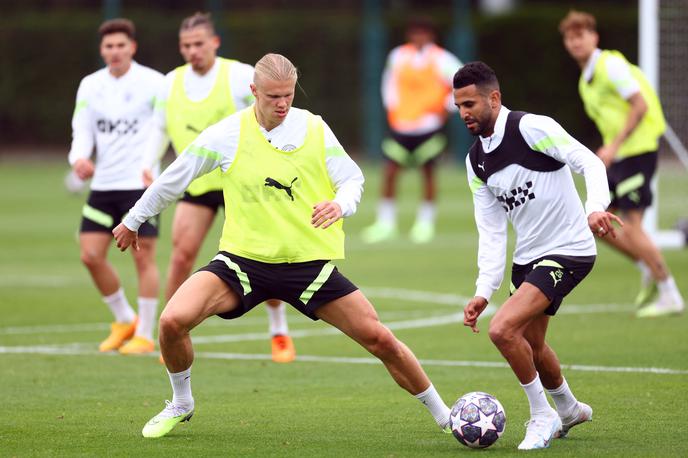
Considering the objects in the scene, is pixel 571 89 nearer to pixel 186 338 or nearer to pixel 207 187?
pixel 207 187

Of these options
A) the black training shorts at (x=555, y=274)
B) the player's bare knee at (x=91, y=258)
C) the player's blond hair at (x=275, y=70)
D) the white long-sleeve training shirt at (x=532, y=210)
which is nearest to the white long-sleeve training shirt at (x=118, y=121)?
the player's bare knee at (x=91, y=258)

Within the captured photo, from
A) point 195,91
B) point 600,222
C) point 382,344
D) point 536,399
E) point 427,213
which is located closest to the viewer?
point 600,222

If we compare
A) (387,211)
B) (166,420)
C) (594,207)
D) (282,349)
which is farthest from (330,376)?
(387,211)

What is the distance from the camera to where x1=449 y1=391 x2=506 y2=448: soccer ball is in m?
7.23

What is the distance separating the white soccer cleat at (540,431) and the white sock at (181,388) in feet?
6.26

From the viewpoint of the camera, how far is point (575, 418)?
7.64 meters

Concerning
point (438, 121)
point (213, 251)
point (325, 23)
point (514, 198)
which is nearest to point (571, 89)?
point (325, 23)

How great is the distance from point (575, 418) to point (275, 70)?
8.35 feet

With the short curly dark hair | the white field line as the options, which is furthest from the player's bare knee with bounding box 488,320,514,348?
the white field line

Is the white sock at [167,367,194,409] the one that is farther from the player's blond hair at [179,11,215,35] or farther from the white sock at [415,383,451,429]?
the player's blond hair at [179,11,215,35]

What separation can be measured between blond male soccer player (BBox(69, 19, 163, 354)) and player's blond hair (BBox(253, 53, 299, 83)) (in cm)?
406

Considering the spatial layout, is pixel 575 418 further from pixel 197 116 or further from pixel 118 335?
pixel 118 335

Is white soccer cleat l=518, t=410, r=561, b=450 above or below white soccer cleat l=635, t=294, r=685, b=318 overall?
above

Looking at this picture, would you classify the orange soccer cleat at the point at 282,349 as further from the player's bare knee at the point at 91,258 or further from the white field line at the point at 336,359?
the player's bare knee at the point at 91,258
